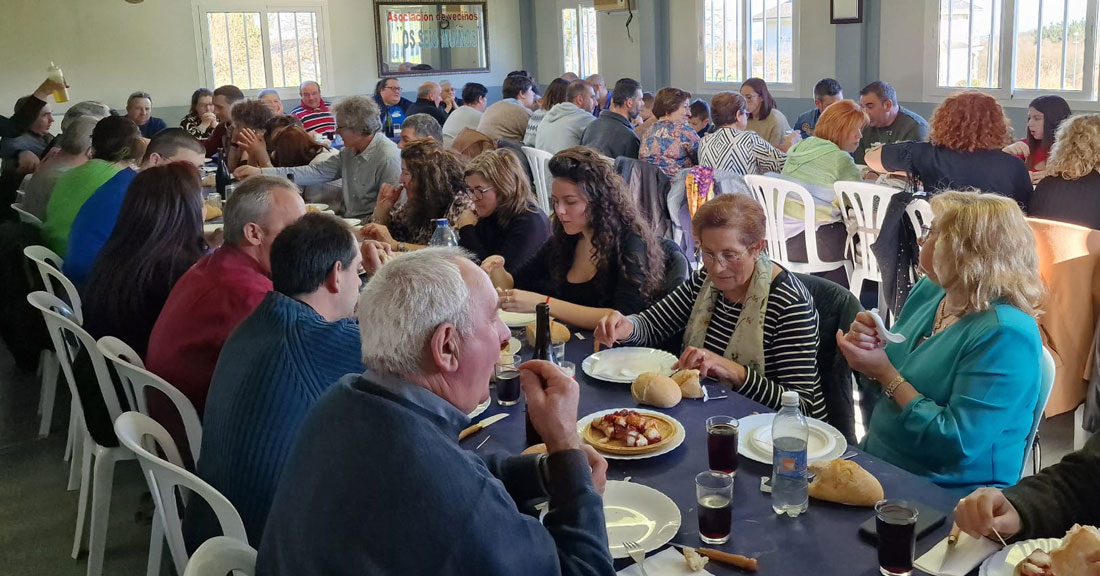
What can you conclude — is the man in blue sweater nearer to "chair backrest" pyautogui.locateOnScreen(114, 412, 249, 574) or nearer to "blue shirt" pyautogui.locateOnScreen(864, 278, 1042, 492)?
"chair backrest" pyautogui.locateOnScreen(114, 412, 249, 574)

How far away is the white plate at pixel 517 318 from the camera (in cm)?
288

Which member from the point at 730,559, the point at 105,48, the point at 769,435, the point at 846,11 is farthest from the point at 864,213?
the point at 105,48

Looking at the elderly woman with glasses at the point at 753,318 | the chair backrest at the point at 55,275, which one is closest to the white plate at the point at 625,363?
the elderly woman with glasses at the point at 753,318

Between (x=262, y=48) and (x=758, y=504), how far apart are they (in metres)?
10.8

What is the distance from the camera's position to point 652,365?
237cm

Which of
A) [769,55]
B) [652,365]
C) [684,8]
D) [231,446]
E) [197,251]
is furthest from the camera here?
[684,8]

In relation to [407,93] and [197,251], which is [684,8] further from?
[197,251]

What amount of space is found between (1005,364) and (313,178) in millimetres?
4386

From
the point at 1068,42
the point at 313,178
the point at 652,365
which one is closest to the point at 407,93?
the point at 313,178

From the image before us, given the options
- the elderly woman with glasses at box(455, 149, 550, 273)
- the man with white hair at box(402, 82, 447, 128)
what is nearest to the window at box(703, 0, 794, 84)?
the man with white hair at box(402, 82, 447, 128)

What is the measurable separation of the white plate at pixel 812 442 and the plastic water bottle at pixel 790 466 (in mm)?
109

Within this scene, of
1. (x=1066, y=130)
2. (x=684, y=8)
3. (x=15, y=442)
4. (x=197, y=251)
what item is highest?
(x=684, y=8)

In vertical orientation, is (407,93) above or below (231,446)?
above

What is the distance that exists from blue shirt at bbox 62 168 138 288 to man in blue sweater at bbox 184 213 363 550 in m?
2.22
